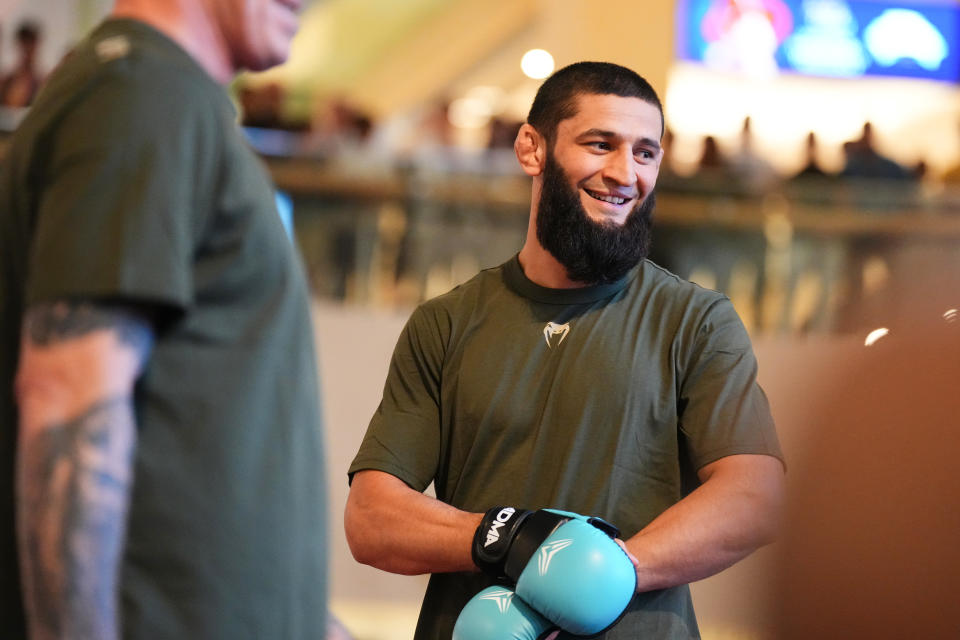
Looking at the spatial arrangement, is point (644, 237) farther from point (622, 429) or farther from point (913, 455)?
point (913, 455)

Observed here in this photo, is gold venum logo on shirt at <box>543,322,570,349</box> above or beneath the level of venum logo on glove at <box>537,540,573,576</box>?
above

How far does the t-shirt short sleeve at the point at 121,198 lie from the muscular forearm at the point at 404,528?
32.3 inches

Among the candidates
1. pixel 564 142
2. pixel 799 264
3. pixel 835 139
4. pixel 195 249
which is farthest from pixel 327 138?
pixel 835 139

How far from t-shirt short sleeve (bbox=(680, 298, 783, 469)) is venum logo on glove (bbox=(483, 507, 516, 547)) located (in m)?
0.32

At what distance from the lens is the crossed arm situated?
5.56 ft

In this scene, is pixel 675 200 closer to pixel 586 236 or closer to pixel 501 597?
pixel 586 236

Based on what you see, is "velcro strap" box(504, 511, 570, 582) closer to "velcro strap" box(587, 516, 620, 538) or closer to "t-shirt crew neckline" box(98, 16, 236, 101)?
"velcro strap" box(587, 516, 620, 538)

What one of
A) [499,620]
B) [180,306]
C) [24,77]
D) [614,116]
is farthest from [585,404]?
[24,77]

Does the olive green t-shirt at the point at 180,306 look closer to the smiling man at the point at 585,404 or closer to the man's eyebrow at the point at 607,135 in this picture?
the smiling man at the point at 585,404

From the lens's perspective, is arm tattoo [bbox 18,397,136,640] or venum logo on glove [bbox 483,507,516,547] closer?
arm tattoo [bbox 18,397,136,640]

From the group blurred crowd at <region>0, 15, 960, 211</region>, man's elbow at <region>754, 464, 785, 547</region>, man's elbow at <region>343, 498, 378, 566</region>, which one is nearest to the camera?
man's elbow at <region>754, 464, 785, 547</region>

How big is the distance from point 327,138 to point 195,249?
3.68 meters

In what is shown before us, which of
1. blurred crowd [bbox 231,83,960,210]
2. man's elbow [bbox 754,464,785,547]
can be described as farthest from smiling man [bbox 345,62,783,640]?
blurred crowd [bbox 231,83,960,210]

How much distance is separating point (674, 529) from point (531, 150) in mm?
737
